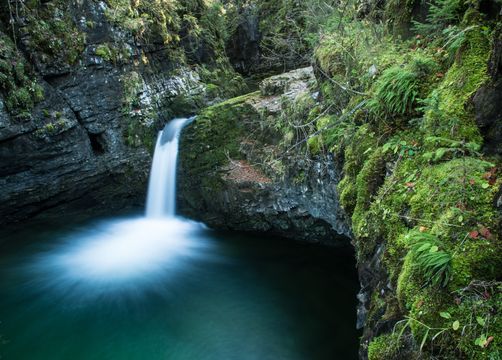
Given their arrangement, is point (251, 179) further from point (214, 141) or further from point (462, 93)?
point (462, 93)

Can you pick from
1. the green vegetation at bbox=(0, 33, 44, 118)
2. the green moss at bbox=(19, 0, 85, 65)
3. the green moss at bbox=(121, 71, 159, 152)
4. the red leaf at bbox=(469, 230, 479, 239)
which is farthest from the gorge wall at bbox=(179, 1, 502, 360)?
the green vegetation at bbox=(0, 33, 44, 118)

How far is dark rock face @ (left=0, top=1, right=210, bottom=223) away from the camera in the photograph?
938cm

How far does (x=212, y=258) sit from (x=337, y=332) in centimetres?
387

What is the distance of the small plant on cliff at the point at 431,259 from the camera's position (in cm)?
238

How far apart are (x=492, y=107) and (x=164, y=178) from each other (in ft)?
31.2

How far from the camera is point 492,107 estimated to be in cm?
295

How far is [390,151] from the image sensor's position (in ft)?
13.1

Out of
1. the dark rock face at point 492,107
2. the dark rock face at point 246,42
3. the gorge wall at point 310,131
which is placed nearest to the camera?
the gorge wall at point 310,131

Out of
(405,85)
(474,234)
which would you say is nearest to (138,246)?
(405,85)

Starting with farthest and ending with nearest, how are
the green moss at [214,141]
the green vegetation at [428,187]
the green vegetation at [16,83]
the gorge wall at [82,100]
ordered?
the green moss at [214,141] → the gorge wall at [82,100] → the green vegetation at [16,83] → the green vegetation at [428,187]

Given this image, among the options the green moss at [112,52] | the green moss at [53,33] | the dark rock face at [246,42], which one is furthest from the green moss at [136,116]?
the dark rock face at [246,42]

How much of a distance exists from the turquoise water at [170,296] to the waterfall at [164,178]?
61cm

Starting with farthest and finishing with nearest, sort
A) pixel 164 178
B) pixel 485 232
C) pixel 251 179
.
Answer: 1. pixel 164 178
2. pixel 251 179
3. pixel 485 232

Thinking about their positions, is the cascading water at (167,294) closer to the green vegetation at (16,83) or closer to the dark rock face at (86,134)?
the dark rock face at (86,134)
